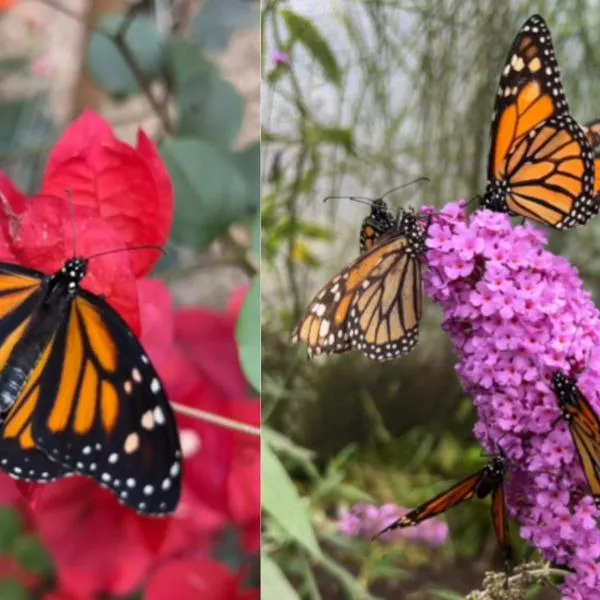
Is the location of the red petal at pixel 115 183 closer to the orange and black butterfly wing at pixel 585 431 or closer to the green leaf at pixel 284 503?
the green leaf at pixel 284 503

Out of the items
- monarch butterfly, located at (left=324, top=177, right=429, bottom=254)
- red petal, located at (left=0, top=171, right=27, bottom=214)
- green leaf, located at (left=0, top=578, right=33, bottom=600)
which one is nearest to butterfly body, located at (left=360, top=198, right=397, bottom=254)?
monarch butterfly, located at (left=324, top=177, right=429, bottom=254)

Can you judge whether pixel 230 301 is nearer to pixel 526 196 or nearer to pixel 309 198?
pixel 309 198

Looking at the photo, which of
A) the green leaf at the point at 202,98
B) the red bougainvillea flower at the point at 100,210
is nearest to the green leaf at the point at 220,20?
the green leaf at the point at 202,98

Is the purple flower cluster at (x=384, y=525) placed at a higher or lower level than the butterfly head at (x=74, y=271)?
lower

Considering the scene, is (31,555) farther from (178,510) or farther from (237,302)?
(237,302)

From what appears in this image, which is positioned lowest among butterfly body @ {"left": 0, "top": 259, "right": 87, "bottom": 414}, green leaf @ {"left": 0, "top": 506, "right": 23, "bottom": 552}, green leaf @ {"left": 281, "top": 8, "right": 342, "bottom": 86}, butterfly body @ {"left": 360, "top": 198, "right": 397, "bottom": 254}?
green leaf @ {"left": 0, "top": 506, "right": 23, "bottom": 552}

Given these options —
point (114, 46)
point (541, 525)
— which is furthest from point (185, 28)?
point (541, 525)

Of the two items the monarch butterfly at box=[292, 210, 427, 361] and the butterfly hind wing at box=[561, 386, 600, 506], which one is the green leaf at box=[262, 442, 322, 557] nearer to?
the monarch butterfly at box=[292, 210, 427, 361]

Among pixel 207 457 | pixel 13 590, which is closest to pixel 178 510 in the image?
pixel 207 457
